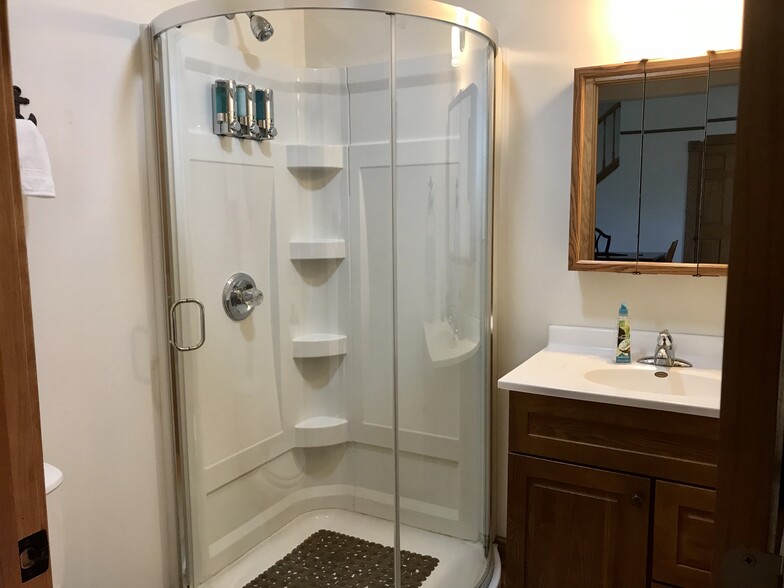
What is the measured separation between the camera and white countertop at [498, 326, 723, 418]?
1696 mm

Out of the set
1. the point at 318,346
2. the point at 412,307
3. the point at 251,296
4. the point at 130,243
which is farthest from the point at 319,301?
the point at 130,243

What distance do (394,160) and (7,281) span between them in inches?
63.1

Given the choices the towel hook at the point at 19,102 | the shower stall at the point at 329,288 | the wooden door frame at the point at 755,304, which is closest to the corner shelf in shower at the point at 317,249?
the shower stall at the point at 329,288

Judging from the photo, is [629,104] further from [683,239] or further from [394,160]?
[394,160]

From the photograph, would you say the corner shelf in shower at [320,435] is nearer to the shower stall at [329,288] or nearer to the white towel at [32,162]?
the shower stall at [329,288]

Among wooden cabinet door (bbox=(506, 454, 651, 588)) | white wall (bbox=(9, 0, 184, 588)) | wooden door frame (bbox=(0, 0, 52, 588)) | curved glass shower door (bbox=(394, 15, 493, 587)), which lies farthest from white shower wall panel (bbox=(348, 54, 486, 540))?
wooden door frame (bbox=(0, 0, 52, 588))

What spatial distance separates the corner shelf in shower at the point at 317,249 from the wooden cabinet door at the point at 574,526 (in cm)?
98

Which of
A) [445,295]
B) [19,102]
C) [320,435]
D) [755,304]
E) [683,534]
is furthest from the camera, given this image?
[320,435]

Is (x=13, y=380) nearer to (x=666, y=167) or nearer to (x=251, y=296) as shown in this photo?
(x=251, y=296)

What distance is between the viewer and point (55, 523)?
1.49 meters

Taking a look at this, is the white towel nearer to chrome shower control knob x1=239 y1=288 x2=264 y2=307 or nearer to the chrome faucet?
chrome shower control knob x1=239 y1=288 x2=264 y2=307

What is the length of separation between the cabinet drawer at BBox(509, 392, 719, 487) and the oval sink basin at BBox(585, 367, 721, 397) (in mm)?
220

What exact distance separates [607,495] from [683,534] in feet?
0.68

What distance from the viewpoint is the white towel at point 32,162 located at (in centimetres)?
142
